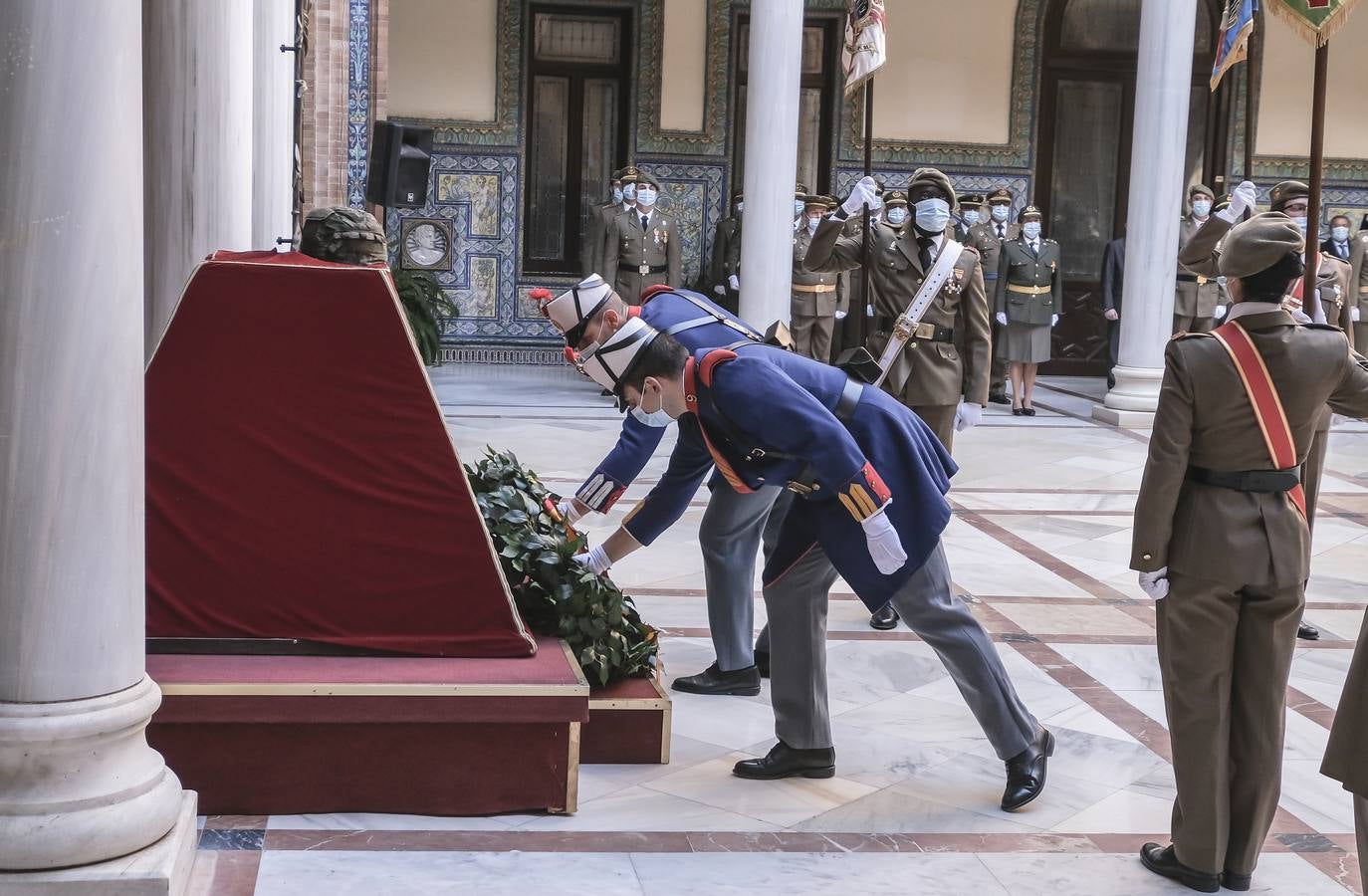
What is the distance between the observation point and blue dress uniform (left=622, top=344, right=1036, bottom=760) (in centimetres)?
405

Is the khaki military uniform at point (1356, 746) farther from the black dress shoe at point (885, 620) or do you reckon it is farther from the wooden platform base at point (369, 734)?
the black dress shoe at point (885, 620)

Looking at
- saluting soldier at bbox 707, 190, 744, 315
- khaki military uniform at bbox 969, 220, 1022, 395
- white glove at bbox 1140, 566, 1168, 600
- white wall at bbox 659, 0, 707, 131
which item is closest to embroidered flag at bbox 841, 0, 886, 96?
white glove at bbox 1140, 566, 1168, 600

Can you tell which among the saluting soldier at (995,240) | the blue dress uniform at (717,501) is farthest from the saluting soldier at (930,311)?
the saluting soldier at (995,240)

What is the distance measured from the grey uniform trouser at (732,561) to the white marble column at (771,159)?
7.29 meters

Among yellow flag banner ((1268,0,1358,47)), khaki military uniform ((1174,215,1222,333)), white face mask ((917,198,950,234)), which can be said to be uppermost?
yellow flag banner ((1268,0,1358,47))

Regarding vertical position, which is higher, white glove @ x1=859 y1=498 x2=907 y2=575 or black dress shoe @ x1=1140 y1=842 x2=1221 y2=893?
white glove @ x1=859 y1=498 x2=907 y2=575

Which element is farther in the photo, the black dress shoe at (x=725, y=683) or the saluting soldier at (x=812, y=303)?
the saluting soldier at (x=812, y=303)

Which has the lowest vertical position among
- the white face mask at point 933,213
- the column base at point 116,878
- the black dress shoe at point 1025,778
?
the black dress shoe at point 1025,778

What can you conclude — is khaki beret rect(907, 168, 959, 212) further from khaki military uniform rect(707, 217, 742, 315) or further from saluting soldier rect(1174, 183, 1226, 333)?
khaki military uniform rect(707, 217, 742, 315)

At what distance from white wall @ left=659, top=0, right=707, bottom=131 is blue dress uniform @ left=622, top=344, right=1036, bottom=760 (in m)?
12.6

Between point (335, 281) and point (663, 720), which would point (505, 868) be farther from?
point (335, 281)

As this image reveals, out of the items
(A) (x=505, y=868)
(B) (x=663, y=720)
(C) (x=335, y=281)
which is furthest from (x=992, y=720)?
(C) (x=335, y=281)

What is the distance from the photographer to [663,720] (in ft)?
15.2

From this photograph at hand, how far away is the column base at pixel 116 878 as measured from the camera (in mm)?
3211
